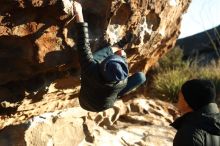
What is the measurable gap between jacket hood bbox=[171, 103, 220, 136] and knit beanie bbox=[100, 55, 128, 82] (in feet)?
2.20

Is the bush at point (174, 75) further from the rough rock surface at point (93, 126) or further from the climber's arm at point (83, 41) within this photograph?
the climber's arm at point (83, 41)

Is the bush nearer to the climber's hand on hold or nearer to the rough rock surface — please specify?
the rough rock surface

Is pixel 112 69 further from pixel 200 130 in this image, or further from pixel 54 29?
pixel 200 130

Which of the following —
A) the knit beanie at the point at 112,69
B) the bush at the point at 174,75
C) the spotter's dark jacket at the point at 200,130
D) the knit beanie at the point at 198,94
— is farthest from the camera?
the bush at the point at 174,75

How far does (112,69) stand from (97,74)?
0.15 m

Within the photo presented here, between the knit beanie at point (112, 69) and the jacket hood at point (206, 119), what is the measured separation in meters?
0.67

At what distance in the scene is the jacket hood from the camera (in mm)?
4031

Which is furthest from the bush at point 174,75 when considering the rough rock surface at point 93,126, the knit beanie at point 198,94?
the knit beanie at point 198,94

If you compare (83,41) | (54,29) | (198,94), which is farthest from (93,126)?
(198,94)

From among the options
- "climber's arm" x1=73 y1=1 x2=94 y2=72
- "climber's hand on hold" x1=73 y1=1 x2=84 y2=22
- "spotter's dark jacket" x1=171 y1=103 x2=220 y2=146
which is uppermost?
"climber's hand on hold" x1=73 y1=1 x2=84 y2=22

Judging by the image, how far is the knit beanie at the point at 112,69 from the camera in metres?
4.43

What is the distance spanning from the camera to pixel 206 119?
406cm

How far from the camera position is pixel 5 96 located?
5.09 meters

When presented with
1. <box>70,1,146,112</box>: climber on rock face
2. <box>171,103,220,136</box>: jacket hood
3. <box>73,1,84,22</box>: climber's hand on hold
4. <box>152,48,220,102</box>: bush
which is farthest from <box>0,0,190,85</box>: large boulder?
<box>152,48,220,102</box>: bush
